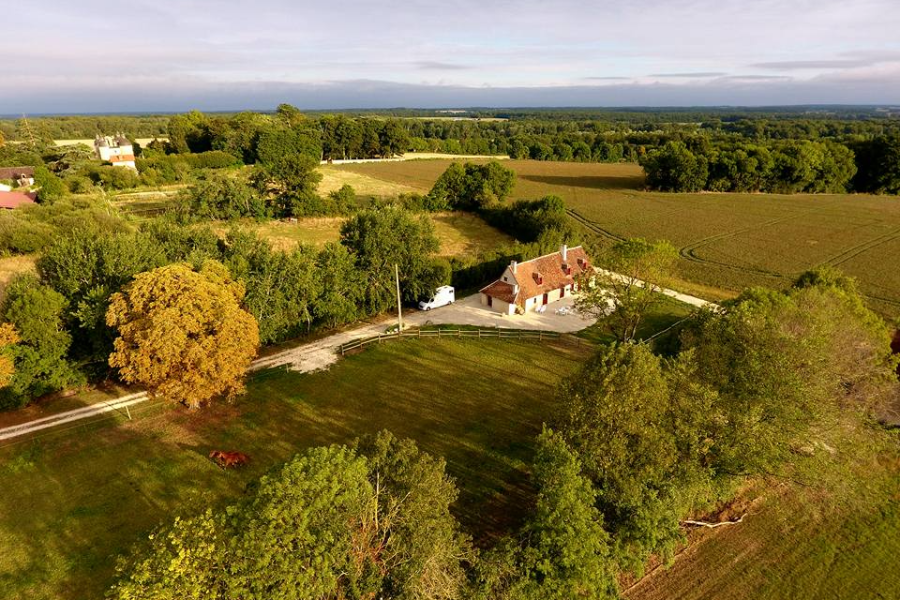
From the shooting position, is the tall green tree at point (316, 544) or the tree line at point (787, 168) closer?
the tall green tree at point (316, 544)

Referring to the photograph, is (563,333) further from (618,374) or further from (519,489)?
(618,374)

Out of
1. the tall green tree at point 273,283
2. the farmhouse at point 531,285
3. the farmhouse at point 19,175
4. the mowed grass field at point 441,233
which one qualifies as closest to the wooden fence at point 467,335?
the farmhouse at point 531,285

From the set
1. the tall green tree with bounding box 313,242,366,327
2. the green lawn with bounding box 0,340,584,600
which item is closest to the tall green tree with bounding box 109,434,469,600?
the green lawn with bounding box 0,340,584,600

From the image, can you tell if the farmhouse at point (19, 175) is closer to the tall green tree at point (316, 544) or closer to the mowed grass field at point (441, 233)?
the mowed grass field at point (441, 233)

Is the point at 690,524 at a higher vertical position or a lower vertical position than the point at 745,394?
lower

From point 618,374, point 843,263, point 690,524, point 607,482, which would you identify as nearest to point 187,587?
point 607,482

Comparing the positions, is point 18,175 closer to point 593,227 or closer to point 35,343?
point 35,343
